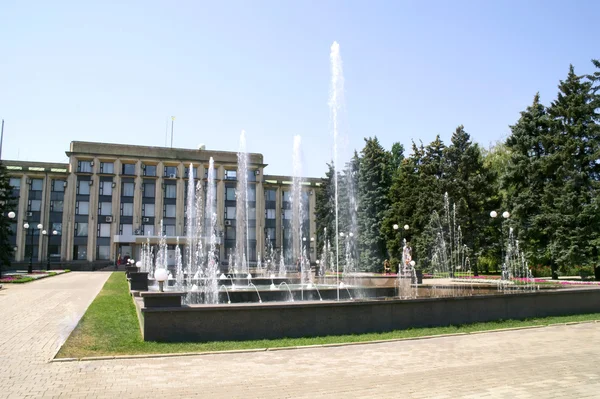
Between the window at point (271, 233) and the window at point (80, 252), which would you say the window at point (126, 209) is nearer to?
the window at point (80, 252)

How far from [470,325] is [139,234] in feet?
142

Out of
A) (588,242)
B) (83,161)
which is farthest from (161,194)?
(588,242)

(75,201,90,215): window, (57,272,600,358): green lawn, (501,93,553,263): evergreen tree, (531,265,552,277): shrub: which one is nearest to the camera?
(57,272,600,358): green lawn

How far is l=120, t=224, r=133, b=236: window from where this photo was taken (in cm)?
4866

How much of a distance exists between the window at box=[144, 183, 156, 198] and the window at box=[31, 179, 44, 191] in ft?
32.5

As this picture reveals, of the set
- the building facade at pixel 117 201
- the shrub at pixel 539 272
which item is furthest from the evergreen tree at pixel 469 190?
the building facade at pixel 117 201

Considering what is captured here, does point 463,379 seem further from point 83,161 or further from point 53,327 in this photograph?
point 83,161

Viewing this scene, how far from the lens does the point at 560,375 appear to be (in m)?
6.36

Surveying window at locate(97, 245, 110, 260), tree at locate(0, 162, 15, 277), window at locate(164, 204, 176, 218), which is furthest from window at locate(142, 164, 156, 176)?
tree at locate(0, 162, 15, 277)

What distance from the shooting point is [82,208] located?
48.1 metres

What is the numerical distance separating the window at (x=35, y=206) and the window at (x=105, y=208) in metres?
5.56

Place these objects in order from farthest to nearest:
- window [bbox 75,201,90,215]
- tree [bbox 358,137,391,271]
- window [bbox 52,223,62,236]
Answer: window [bbox 75,201,90,215] → window [bbox 52,223,62,236] → tree [bbox 358,137,391,271]

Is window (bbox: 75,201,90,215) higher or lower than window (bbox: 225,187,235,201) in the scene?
lower

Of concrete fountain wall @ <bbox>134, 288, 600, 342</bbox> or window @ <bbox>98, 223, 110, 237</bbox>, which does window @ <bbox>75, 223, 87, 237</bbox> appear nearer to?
window @ <bbox>98, 223, 110, 237</bbox>
